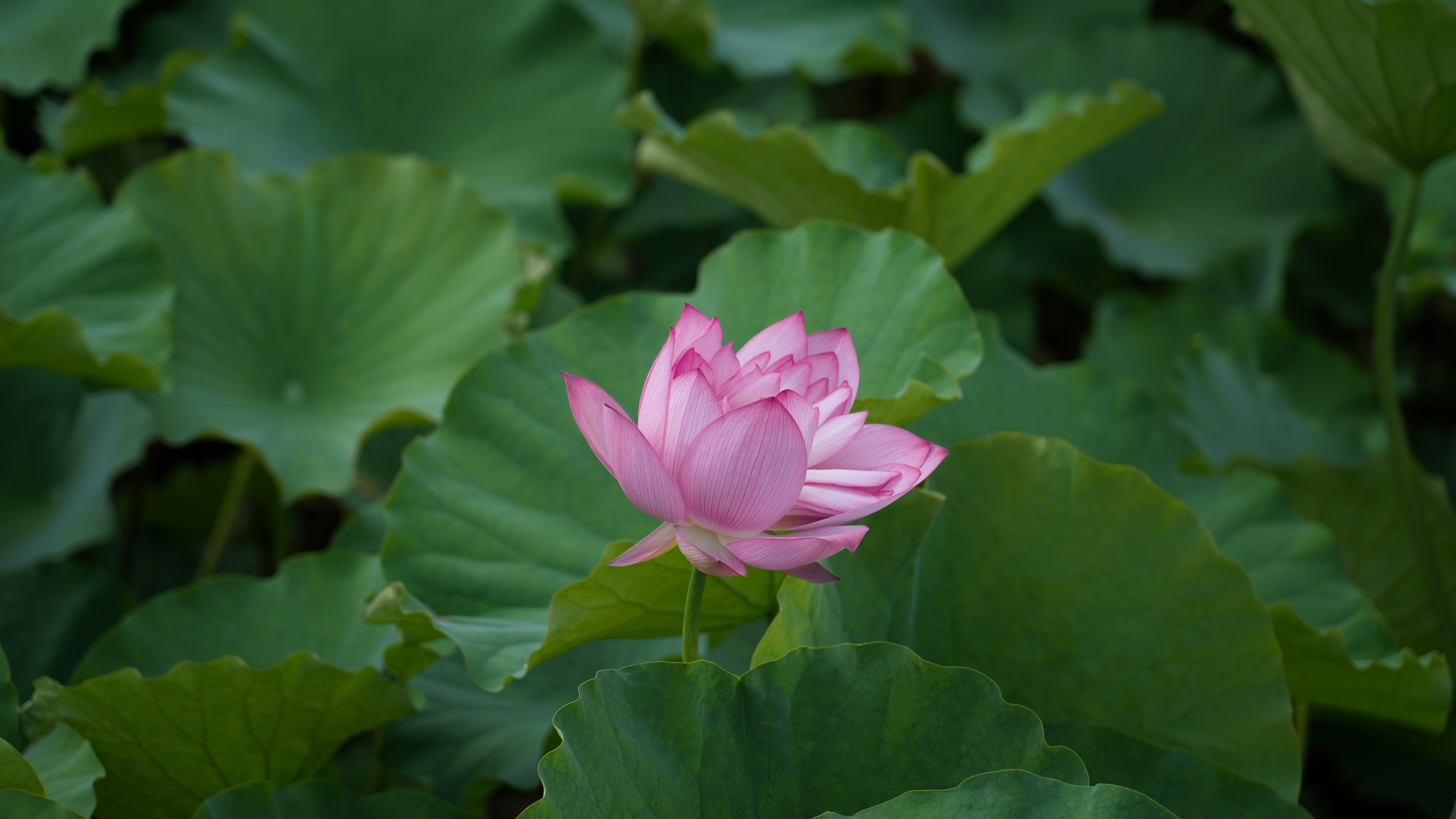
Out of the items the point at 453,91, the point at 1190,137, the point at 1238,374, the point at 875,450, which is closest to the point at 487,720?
the point at 875,450

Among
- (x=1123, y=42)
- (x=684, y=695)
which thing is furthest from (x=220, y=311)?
(x=1123, y=42)

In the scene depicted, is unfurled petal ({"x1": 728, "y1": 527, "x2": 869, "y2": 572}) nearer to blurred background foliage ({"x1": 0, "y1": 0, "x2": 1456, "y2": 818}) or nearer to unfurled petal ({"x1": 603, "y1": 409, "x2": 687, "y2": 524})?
unfurled petal ({"x1": 603, "y1": 409, "x2": 687, "y2": 524})

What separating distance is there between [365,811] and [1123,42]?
165 cm

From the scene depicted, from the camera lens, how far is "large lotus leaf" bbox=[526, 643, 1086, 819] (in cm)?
62

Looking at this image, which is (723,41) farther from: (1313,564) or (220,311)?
(1313,564)

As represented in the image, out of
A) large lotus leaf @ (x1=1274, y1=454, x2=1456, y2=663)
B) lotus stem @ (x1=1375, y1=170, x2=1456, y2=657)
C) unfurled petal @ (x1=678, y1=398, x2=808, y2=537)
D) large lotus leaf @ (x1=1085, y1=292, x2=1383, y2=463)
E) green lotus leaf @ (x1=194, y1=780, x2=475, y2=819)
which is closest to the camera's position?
unfurled petal @ (x1=678, y1=398, x2=808, y2=537)

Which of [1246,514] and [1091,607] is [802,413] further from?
[1246,514]

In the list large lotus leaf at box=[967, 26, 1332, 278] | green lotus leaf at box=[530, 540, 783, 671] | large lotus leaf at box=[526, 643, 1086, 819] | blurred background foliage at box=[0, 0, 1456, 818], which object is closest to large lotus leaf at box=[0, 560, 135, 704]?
blurred background foliage at box=[0, 0, 1456, 818]

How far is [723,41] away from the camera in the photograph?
5.45 feet

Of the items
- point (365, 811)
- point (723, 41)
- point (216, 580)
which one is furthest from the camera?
point (723, 41)

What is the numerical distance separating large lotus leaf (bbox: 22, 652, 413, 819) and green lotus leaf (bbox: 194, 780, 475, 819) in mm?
36

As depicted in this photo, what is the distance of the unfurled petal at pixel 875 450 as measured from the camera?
0.56 meters

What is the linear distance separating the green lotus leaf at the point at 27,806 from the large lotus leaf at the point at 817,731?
30 centimetres

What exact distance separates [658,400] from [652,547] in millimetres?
72
